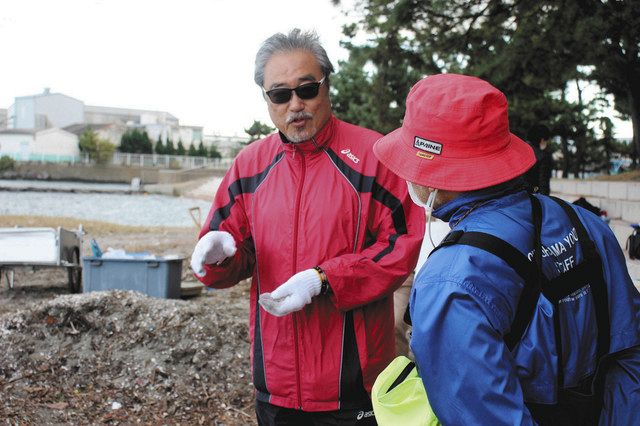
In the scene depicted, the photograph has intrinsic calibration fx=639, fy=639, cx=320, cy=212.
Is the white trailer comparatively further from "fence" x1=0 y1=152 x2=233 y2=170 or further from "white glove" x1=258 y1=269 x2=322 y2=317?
"fence" x1=0 y1=152 x2=233 y2=170

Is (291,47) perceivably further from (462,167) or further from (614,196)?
(614,196)

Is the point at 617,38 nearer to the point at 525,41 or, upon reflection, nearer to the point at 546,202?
the point at 525,41

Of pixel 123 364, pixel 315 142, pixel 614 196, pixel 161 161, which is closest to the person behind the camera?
pixel 315 142

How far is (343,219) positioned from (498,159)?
97 cm

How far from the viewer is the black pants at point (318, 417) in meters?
2.31

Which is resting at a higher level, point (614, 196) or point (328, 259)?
point (328, 259)

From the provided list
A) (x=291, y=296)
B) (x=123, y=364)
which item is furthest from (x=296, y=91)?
(x=123, y=364)

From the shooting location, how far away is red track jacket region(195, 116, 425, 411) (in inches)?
90.3

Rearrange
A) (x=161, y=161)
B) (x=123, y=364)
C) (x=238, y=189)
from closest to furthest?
(x=238, y=189)
(x=123, y=364)
(x=161, y=161)

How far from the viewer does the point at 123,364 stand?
5223 mm

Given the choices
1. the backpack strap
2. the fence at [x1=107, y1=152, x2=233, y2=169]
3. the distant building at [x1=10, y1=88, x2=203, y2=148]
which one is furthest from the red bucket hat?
the distant building at [x1=10, y1=88, x2=203, y2=148]

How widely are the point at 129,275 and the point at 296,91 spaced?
234 inches

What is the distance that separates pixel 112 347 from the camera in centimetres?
542

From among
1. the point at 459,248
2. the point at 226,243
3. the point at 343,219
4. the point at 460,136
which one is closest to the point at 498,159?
the point at 460,136
